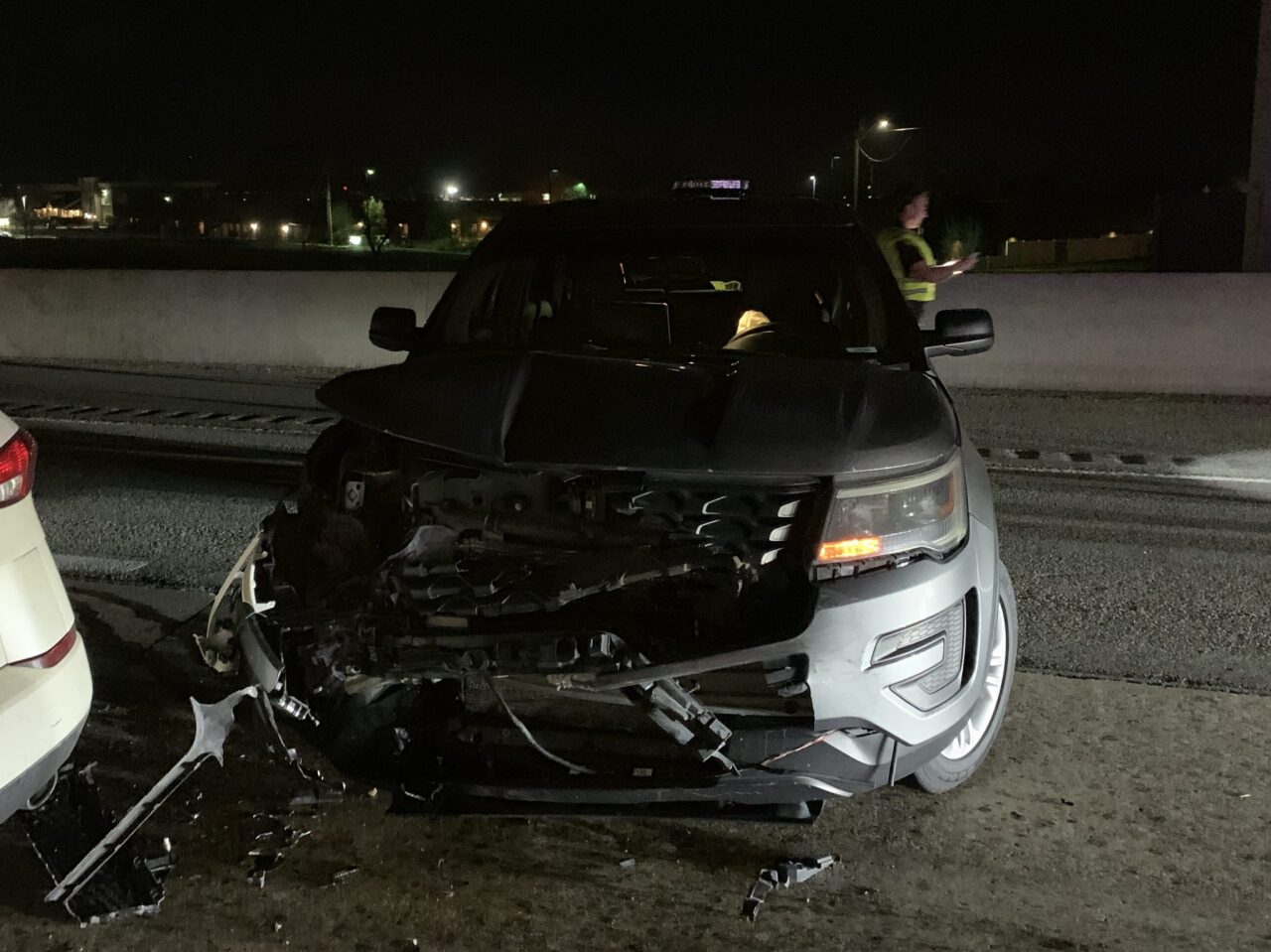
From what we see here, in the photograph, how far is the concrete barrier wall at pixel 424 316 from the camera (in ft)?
38.9

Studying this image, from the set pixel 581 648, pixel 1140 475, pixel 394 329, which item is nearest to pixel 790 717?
pixel 581 648

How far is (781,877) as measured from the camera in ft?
10.7

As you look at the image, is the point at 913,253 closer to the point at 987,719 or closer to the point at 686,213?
the point at 686,213

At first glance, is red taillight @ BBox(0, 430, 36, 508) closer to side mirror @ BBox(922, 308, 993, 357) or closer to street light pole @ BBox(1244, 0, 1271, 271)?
side mirror @ BBox(922, 308, 993, 357)

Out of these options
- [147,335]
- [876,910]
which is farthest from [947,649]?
[147,335]

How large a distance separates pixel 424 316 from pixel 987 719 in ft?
35.5

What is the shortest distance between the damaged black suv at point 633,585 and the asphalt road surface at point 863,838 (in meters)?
0.31

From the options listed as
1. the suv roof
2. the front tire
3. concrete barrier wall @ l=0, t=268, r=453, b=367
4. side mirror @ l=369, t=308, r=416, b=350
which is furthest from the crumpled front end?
concrete barrier wall @ l=0, t=268, r=453, b=367

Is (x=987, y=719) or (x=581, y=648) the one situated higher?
(x=581, y=648)

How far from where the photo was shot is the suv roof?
484 cm

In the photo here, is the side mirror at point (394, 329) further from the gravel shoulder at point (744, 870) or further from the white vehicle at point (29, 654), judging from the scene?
the white vehicle at point (29, 654)

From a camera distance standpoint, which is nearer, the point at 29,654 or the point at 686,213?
the point at 29,654

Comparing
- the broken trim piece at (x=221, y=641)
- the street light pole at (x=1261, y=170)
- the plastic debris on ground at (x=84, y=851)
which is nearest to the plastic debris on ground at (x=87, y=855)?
the plastic debris on ground at (x=84, y=851)

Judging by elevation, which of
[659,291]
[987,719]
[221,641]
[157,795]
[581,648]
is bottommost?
[987,719]
